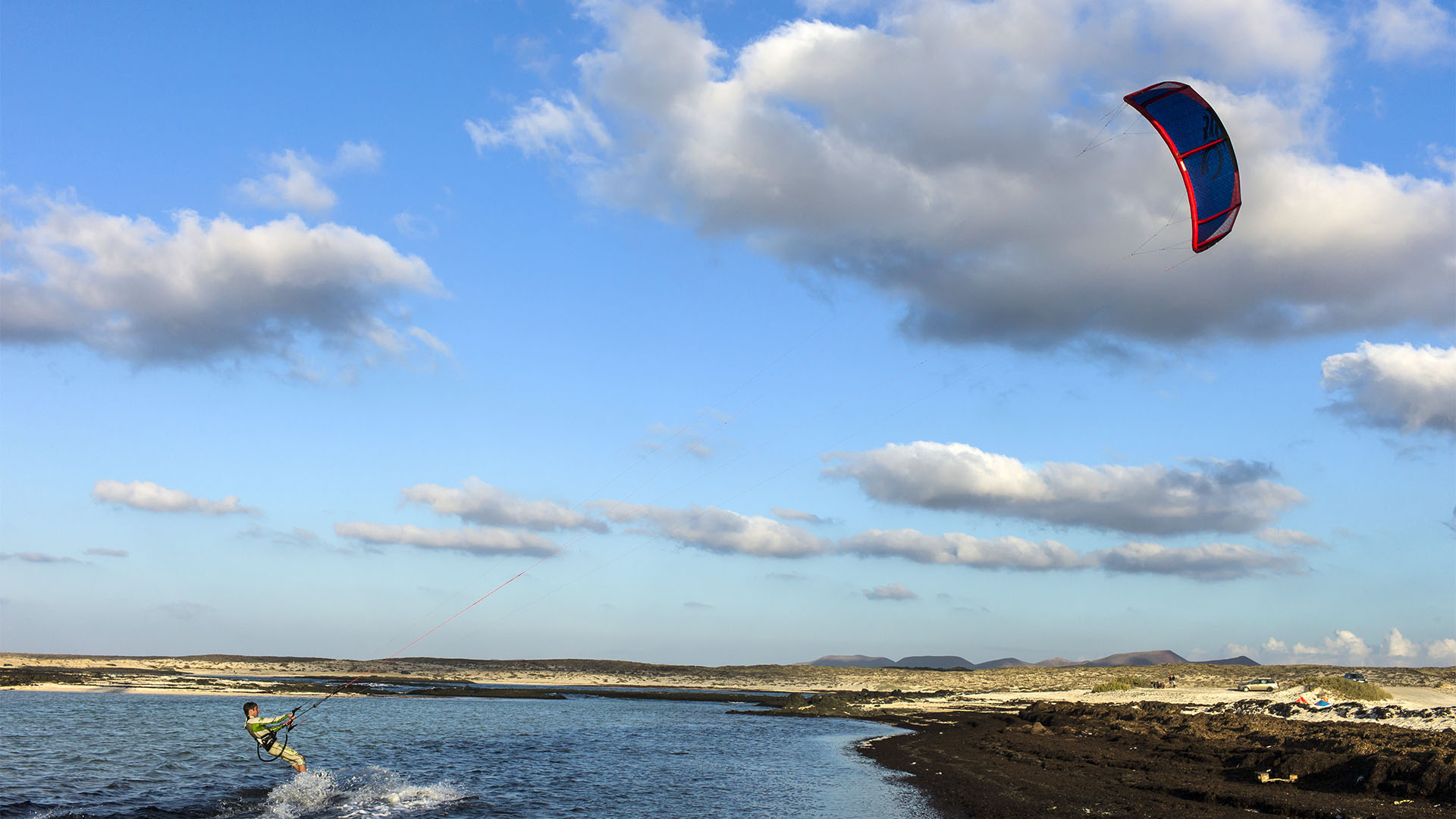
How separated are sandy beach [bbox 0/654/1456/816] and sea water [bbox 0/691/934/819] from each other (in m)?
2.52

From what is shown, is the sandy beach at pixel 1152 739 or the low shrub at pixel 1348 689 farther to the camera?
the low shrub at pixel 1348 689

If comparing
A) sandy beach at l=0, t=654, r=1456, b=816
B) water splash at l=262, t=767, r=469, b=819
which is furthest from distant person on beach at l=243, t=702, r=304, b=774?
sandy beach at l=0, t=654, r=1456, b=816

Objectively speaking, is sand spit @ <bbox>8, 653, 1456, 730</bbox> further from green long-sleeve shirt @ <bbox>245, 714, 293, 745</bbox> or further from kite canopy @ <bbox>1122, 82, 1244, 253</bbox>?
green long-sleeve shirt @ <bbox>245, 714, 293, 745</bbox>

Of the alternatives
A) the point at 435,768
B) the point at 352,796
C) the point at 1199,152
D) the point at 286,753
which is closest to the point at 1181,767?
the point at 1199,152

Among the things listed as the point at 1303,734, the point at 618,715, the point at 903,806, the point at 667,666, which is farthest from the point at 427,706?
the point at 667,666

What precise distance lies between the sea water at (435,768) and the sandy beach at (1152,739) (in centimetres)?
252

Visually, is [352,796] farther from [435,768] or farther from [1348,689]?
[1348,689]

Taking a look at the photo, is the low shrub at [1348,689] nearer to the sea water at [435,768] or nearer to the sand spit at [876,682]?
the sand spit at [876,682]

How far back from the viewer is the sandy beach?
16.2m

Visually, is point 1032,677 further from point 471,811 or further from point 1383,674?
point 471,811

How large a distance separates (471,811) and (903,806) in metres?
8.83

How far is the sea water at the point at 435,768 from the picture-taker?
59.8ft

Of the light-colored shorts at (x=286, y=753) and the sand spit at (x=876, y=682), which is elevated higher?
the light-colored shorts at (x=286, y=753)

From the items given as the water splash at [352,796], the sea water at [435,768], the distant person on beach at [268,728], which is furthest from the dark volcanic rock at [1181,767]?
the distant person on beach at [268,728]
